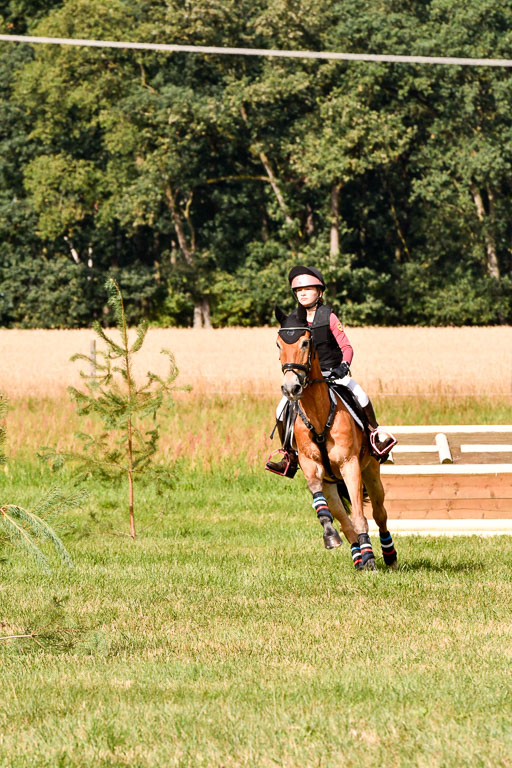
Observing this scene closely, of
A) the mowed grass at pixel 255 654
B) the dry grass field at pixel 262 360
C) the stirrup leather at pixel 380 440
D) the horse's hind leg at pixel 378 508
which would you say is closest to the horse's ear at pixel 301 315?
the stirrup leather at pixel 380 440

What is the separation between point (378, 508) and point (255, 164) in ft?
181

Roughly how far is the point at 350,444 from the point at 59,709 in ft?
15.0

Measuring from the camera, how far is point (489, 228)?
5938 centimetres

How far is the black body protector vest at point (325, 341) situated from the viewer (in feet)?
34.9

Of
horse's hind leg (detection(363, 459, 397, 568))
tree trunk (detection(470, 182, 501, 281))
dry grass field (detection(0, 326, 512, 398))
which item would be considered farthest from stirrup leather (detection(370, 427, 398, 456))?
tree trunk (detection(470, 182, 501, 281))

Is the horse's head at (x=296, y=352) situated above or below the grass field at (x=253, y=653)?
above

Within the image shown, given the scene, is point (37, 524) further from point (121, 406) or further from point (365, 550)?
point (121, 406)

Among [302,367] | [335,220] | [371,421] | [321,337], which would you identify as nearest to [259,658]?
[302,367]

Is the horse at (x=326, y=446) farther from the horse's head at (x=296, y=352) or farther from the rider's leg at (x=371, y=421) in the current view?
the rider's leg at (x=371, y=421)

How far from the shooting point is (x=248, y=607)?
9508 millimetres

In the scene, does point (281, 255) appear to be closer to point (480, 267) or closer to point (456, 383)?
point (480, 267)

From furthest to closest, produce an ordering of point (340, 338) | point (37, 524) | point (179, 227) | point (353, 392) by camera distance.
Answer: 1. point (179, 227)
2. point (353, 392)
3. point (340, 338)
4. point (37, 524)

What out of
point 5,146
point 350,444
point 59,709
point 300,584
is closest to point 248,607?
point 300,584

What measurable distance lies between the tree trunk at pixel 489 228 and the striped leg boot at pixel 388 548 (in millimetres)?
49317
